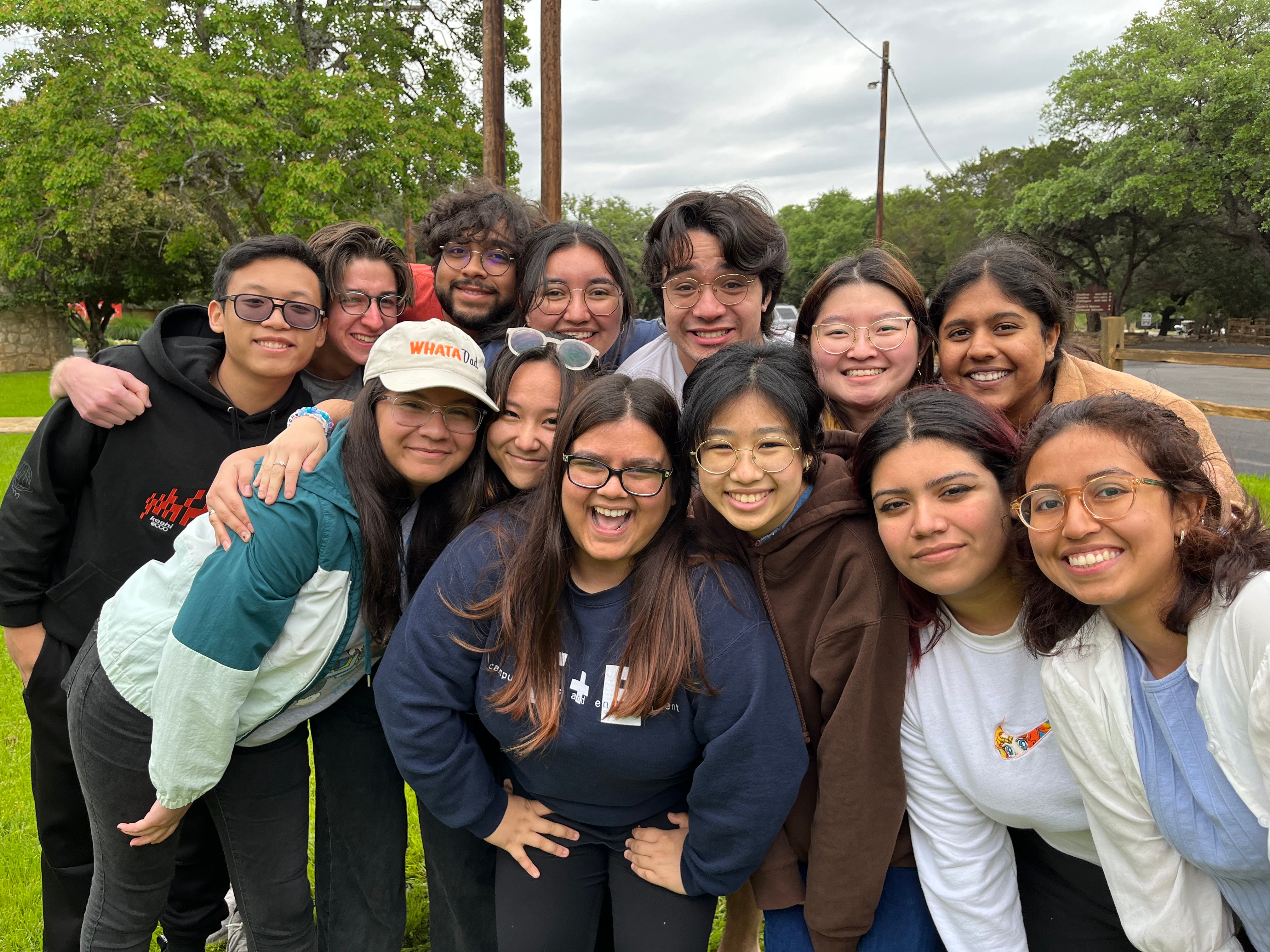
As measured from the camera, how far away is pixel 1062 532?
1908mm

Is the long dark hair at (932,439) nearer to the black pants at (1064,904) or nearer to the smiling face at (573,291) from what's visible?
the black pants at (1064,904)

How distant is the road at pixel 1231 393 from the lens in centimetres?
1052

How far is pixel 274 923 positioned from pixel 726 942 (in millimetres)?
1675

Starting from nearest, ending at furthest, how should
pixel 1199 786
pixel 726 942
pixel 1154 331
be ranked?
pixel 1199 786, pixel 726 942, pixel 1154 331

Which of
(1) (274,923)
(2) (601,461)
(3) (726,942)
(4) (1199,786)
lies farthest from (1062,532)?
(1) (274,923)

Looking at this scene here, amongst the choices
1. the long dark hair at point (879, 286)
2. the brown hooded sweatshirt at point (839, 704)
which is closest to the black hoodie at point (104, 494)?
the brown hooded sweatshirt at point (839, 704)

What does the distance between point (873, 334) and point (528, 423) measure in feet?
4.16

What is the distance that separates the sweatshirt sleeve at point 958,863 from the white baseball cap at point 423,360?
5.61 feet

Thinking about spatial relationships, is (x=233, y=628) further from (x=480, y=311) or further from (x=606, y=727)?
(x=480, y=311)

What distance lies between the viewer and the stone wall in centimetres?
2988

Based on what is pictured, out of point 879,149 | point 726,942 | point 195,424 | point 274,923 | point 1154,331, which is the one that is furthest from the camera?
point 1154,331

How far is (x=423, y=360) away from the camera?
2.50m

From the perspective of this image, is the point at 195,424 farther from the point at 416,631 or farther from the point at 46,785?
the point at 46,785

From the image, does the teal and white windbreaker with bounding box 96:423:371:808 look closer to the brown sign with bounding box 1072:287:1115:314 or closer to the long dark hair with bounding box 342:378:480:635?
the long dark hair with bounding box 342:378:480:635
